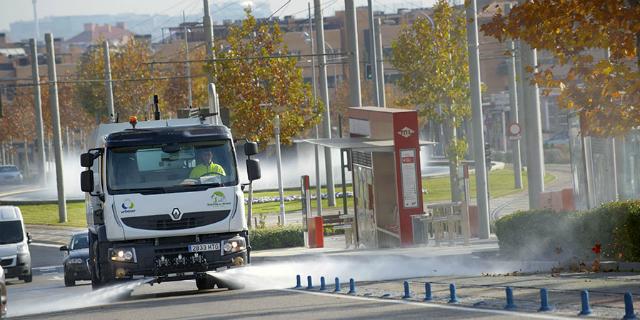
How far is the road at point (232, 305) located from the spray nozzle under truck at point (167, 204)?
0.55 metres

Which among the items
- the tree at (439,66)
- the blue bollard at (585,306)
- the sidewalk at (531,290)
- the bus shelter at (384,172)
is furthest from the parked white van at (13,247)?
the tree at (439,66)

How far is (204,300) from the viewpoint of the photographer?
2269 centimetres

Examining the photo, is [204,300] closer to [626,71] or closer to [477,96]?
[626,71]

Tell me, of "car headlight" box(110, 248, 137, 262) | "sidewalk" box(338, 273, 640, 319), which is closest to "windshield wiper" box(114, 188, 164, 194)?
"car headlight" box(110, 248, 137, 262)

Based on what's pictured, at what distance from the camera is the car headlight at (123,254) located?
72.1 feet

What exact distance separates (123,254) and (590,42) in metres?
8.15

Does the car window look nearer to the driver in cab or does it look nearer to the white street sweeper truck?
the white street sweeper truck

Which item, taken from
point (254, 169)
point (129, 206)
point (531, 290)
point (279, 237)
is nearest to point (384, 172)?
point (279, 237)

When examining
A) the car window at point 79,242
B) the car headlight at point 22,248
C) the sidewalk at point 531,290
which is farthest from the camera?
the car headlight at point 22,248

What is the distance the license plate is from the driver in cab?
1059 mm

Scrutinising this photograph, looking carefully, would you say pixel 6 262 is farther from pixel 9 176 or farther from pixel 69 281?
pixel 9 176

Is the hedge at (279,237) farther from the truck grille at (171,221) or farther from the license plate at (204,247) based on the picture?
the truck grille at (171,221)

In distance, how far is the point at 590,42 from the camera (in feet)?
76.2

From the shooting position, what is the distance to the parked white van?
37.7 m
